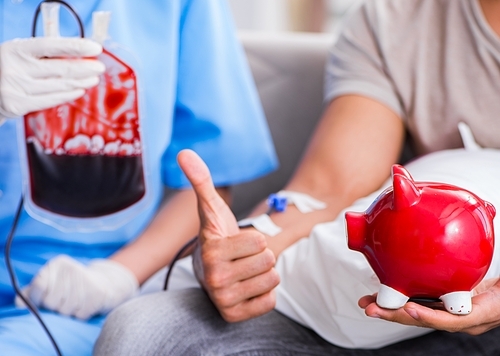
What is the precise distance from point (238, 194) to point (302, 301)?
565 millimetres

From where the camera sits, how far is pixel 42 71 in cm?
85

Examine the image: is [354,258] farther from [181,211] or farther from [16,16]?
[16,16]

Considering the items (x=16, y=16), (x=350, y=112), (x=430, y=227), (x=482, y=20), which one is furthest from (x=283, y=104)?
(x=430, y=227)

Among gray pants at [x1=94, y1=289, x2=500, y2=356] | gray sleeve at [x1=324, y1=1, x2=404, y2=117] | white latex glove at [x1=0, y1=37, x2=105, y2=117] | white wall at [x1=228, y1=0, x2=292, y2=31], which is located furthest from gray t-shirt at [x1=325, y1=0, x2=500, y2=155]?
white wall at [x1=228, y1=0, x2=292, y2=31]

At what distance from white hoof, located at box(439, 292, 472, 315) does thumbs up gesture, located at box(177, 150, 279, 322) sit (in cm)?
22

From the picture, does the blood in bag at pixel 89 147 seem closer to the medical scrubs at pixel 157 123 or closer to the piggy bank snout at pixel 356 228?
the medical scrubs at pixel 157 123

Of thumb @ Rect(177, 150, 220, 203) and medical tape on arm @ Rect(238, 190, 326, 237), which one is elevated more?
thumb @ Rect(177, 150, 220, 203)

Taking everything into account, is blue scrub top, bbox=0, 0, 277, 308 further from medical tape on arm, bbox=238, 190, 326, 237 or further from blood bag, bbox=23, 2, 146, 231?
medical tape on arm, bbox=238, 190, 326, 237

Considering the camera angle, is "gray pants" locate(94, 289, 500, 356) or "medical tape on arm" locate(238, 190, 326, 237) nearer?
"gray pants" locate(94, 289, 500, 356)

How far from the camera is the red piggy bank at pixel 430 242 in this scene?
1.75 ft

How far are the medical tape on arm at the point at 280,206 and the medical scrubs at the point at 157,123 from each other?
154mm

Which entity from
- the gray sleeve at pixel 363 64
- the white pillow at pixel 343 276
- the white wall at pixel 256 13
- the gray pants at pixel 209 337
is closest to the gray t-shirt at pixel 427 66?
the gray sleeve at pixel 363 64

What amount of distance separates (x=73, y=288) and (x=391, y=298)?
501mm

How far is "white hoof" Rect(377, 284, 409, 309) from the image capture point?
562 mm
